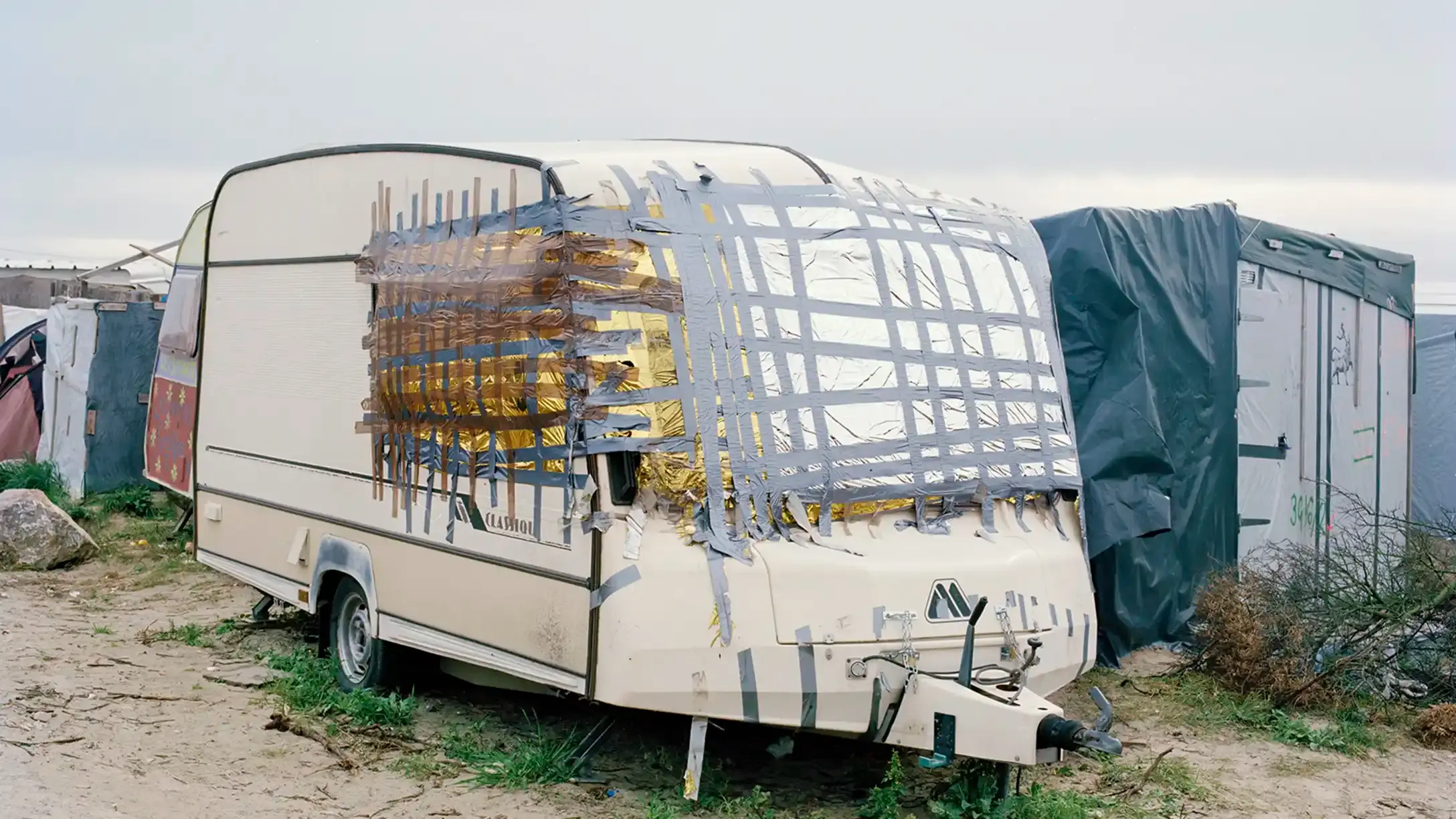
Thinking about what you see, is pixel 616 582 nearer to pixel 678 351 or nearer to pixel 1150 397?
pixel 678 351

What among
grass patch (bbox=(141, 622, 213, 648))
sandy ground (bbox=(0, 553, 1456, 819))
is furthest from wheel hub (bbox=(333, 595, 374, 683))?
grass patch (bbox=(141, 622, 213, 648))

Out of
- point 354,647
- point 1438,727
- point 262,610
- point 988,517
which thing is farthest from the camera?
point 262,610

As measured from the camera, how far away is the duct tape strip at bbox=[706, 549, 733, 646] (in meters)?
4.96

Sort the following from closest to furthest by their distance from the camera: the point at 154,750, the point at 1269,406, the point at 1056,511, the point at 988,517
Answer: the point at 988,517 → the point at 1056,511 → the point at 154,750 → the point at 1269,406

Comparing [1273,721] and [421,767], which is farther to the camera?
[1273,721]

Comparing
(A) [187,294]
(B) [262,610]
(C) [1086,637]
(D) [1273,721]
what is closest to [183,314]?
(A) [187,294]

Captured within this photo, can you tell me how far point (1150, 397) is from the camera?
26.3 feet

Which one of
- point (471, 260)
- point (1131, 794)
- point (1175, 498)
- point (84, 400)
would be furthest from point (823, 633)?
point (84, 400)

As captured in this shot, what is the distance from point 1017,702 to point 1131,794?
1248 millimetres

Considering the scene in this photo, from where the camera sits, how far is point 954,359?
580 centimetres

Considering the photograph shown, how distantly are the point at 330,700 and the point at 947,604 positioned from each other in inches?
137

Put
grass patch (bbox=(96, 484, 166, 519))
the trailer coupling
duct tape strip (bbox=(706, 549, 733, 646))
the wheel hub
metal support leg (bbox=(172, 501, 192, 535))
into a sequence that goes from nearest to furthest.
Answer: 1. the trailer coupling
2. duct tape strip (bbox=(706, 549, 733, 646))
3. the wheel hub
4. metal support leg (bbox=(172, 501, 192, 535))
5. grass patch (bbox=(96, 484, 166, 519))

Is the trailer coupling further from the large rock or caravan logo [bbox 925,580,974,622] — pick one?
the large rock

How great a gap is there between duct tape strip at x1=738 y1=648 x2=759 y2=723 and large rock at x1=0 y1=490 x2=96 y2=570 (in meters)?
8.62
